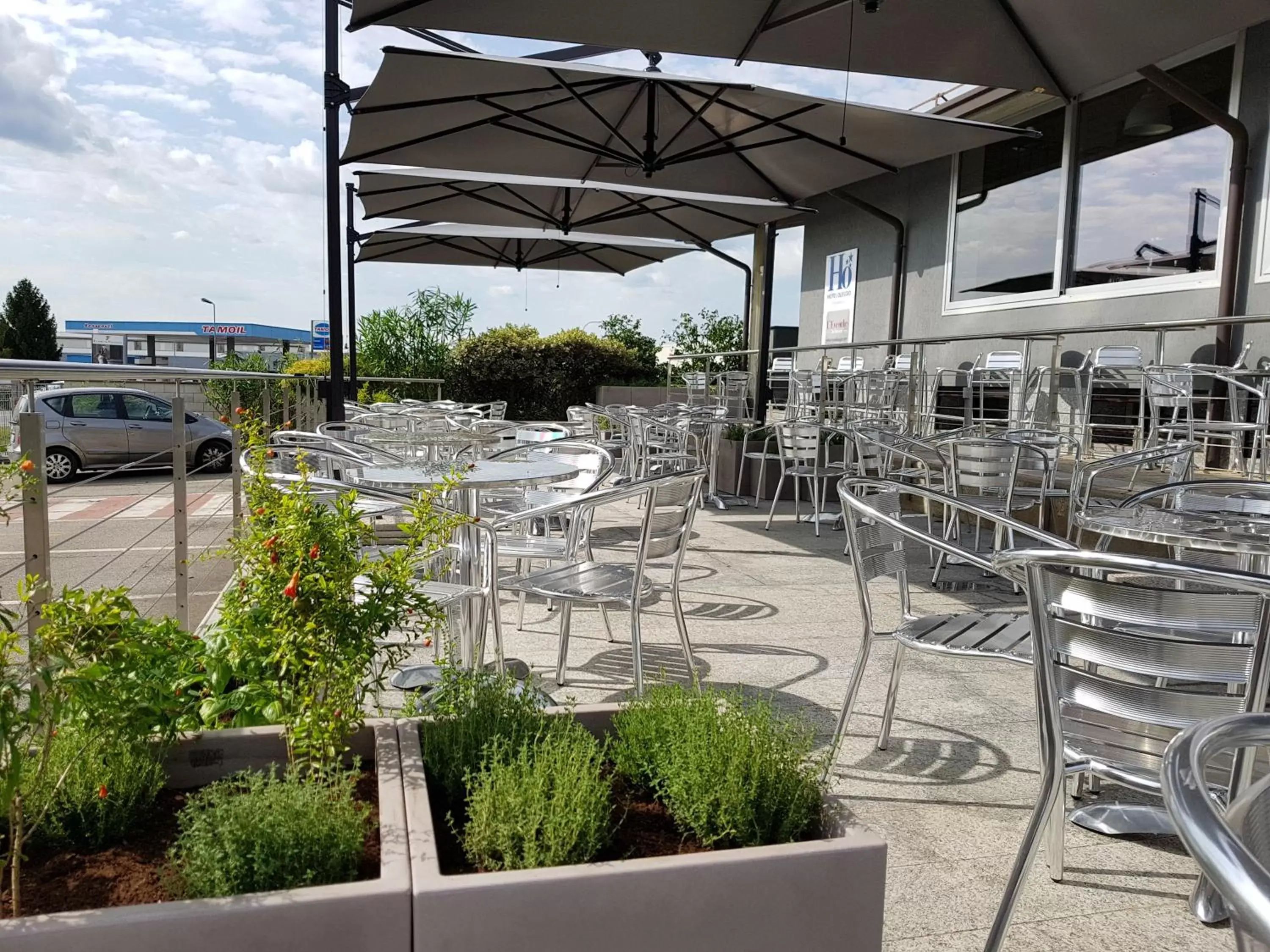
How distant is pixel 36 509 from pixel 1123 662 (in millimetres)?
2144

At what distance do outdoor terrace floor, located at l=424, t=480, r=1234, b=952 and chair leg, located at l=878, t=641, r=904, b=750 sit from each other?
0.03 metres

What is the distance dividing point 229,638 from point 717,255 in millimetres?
9877

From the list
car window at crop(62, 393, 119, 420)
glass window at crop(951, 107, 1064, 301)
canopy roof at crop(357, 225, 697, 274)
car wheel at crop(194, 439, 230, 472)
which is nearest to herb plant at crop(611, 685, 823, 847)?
canopy roof at crop(357, 225, 697, 274)

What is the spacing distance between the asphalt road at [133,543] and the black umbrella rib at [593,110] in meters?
3.07

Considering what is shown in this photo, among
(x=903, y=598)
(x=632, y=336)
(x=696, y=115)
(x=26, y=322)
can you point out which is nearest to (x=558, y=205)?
(x=696, y=115)

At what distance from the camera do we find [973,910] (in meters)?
1.96

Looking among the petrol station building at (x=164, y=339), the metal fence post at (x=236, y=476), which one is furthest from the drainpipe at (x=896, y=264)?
the petrol station building at (x=164, y=339)

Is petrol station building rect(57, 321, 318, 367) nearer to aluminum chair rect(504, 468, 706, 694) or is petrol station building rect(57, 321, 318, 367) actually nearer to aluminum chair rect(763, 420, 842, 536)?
aluminum chair rect(763, 420, 842, 536)

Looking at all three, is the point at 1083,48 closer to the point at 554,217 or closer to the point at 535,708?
the point at 535,708

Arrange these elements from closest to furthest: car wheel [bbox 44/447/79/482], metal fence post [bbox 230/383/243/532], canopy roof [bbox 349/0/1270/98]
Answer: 1. metal fence post [bbox 230/383/243/532]
2. canopy roof [bbox 349/0/1270/98]
3. car wheel [bbox 44/447/79/482]

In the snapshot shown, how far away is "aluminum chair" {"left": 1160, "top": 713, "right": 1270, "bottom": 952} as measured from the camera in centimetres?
52

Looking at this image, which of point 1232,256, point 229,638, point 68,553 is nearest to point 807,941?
point 229,638

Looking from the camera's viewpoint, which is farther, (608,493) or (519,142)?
(519,142)

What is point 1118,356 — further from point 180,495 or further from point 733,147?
point 180,495
